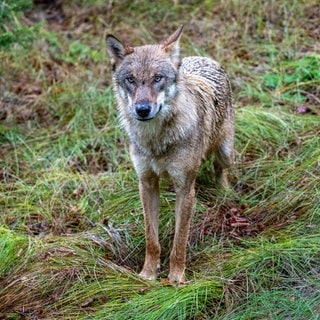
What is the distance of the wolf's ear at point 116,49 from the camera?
5.38 meters

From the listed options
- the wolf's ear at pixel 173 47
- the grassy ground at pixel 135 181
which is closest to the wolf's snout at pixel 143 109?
the wolf's ear at pixel 173 47

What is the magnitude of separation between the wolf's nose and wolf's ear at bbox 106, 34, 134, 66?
1.91 ft

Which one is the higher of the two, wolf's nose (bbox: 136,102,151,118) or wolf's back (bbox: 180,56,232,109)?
wolf's nose (bbox: 136,102,151,118)

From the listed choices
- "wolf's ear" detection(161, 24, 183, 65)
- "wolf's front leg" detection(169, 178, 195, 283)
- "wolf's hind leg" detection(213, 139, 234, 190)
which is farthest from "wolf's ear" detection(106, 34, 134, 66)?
"wolf's hind leg" detection(213, 139, 234, 190)

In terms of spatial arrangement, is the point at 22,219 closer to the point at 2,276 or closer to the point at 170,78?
the point at 2,276

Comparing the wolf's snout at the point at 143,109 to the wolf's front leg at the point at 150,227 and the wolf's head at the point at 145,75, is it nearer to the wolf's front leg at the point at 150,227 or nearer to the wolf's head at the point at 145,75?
the wolf's head at the point at 145,75

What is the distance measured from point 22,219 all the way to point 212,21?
4681 millimetres

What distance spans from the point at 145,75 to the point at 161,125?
446 mm

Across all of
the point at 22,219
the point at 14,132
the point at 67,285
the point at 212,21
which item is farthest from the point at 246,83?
the point at 67,285

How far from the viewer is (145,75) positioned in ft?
16.9

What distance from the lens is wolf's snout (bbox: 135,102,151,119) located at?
196 inches

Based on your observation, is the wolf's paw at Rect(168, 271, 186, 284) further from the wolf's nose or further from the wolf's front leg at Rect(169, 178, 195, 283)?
the wolf's nose

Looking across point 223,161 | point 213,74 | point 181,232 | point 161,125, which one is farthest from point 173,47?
point 223,161

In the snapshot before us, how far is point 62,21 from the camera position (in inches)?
430
